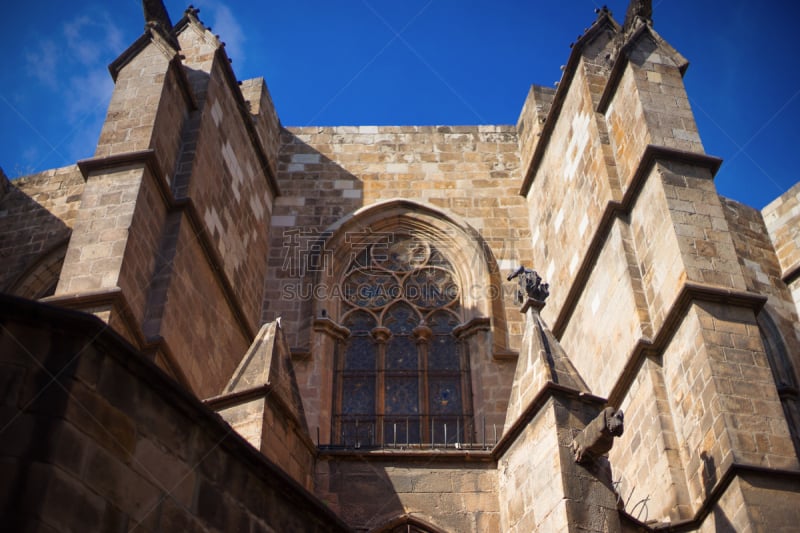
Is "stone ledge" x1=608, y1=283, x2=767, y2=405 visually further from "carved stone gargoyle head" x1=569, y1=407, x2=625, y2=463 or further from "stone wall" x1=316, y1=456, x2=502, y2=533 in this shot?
"carved stone gargoyle head" x1=569, y1=407, x2=625, y2=463

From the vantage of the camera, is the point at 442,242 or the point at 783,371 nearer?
the point at 783,371

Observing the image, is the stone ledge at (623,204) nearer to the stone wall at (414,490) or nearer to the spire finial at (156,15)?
the stone wall at (414,490)

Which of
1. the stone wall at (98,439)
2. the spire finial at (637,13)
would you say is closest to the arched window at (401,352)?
the spire finial at (637,13)

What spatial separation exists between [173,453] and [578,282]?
6.94 m

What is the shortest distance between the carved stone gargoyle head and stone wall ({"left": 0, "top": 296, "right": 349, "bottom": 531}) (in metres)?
2.59

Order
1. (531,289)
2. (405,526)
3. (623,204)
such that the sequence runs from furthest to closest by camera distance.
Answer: (623,204)
(531,289)
(405,526)

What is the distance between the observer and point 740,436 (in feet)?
27.4

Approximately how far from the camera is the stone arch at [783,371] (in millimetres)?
11691

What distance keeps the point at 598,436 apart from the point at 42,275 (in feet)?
29.0

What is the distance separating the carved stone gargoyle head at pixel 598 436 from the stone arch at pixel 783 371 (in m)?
4.49

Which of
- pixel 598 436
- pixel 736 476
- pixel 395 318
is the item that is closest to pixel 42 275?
pixel 395 318

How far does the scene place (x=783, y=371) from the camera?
1251cm

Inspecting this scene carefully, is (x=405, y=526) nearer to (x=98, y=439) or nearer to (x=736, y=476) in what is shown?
(x=736, y=476)

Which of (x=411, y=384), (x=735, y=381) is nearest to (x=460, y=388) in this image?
(x=411, y=384)
